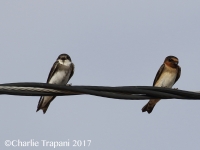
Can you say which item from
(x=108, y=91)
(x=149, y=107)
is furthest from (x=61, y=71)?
(x=108, y=91)

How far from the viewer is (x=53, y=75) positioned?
980cm

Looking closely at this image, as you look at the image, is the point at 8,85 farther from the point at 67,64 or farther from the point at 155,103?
the point at 67,64

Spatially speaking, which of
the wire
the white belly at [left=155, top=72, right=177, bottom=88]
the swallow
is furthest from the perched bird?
the wire

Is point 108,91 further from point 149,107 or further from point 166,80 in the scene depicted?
point 166,80

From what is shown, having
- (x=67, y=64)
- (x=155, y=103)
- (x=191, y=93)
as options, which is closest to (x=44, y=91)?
(x=191, y=93)

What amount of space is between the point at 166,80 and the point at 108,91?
4805 mm

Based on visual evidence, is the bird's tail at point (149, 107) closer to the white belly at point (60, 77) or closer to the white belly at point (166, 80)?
the white belly at point (166, 80)

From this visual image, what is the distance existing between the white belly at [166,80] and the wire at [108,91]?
450 centimetres

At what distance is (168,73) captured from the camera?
10.0 metres

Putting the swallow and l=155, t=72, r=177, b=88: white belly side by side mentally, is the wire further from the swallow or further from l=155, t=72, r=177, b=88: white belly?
l=155, t=72, r=177, b=88: white belly

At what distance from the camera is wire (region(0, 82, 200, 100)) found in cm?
526

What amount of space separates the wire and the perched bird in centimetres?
453

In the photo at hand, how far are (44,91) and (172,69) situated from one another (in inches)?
201

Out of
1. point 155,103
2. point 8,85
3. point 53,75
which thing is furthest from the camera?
point 53,75
